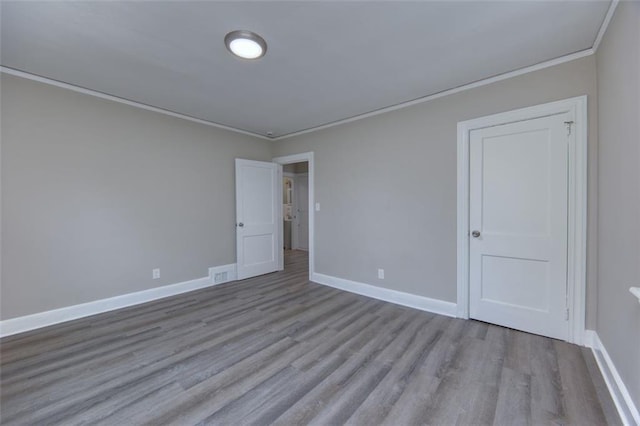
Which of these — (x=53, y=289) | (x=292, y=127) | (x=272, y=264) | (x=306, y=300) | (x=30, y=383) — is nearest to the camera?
(x=30, y=383)

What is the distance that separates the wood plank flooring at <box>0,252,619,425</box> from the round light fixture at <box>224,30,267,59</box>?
246 cm

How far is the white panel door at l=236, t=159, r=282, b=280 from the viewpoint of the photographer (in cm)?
433

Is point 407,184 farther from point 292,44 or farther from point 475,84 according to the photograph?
point 292,44

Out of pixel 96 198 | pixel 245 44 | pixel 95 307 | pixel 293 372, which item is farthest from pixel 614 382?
pixel 96 198

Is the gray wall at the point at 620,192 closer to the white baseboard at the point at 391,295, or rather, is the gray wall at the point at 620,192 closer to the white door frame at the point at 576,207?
the white door frame at the point at 576,207

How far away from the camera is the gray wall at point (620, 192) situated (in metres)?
1.40

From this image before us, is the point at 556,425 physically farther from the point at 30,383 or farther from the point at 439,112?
the point at 30,383

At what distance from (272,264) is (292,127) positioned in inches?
95.7

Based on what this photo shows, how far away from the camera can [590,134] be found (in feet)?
7.02

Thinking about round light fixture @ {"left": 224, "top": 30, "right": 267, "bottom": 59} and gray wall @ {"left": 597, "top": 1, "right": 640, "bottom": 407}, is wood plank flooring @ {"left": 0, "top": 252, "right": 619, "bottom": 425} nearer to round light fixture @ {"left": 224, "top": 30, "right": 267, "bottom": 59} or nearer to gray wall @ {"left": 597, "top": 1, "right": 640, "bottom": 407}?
gray wall @ {"left": 597, "top": 1, "right": 640, "bottom": 407}

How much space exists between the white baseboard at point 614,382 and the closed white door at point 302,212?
590 cm

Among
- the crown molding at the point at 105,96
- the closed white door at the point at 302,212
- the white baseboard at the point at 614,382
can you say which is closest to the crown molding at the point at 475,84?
the crown molding at the point at 105,96

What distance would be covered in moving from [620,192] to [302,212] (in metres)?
6.33

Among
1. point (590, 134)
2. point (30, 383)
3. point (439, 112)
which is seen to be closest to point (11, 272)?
point (30, 383)
